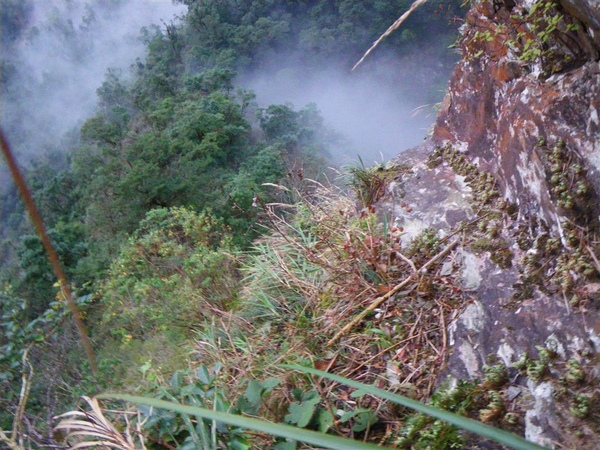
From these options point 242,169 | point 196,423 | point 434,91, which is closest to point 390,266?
point 196,423

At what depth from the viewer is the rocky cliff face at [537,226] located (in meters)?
1.68

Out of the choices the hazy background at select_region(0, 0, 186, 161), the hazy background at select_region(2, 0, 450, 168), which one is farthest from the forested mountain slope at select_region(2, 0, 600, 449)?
the hazy background at select_region(2, 0, 450, 168)

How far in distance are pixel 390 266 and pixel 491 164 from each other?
32.2 inches

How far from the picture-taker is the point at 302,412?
1.84m

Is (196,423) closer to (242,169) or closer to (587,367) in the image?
(587,367)

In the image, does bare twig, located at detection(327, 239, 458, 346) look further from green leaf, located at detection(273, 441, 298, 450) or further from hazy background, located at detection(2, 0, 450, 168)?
hazy background, located at detection(2, 0, 450, 168)

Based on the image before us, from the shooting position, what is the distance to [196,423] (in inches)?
74.5

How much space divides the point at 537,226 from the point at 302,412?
1245 mm

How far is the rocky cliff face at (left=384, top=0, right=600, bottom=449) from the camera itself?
5.50 ft

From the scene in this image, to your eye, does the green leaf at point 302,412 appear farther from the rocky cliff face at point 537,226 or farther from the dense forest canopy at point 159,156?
the dense forest canopy at point 159,156

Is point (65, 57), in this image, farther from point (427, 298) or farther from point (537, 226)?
point (537, 226)

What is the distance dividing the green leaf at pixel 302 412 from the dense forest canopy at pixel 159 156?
3.94 feet

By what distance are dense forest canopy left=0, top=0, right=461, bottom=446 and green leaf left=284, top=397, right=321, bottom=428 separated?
120 centimetres

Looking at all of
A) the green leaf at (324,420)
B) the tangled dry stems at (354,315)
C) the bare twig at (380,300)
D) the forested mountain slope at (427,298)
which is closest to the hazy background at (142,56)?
the forested mountain slope at (427,298)
